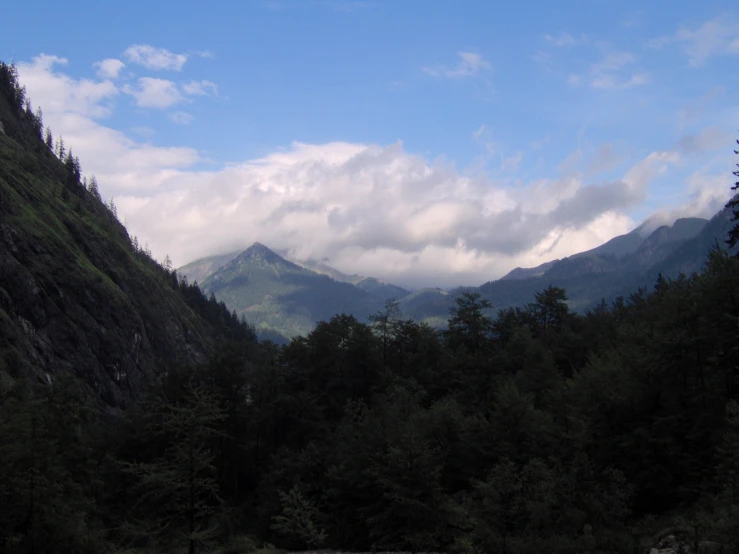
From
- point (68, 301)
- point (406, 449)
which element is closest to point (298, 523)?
point (406, 449)

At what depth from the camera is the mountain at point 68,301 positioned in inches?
3910

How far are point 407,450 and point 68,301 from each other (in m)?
110

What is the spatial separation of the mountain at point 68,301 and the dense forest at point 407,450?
24.0 m

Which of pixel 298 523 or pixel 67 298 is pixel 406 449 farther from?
pixel 67 298

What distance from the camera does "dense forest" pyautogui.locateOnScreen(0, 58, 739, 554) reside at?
27.6m

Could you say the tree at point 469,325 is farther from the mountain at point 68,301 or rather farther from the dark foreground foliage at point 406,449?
the mountain at point 68,301

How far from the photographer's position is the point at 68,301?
117 meters

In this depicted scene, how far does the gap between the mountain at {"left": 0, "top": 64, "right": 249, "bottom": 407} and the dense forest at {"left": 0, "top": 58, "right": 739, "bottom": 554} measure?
24.0 m

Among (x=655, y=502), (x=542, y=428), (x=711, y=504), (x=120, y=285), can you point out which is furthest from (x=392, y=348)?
(x=120, y=285)

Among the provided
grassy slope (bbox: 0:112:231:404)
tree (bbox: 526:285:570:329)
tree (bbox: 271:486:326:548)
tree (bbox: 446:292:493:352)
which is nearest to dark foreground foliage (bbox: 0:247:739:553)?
tree (bbox: 271:486:326:548)

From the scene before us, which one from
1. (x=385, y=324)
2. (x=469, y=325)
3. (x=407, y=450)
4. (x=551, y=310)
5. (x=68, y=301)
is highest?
(x=68, y=301)

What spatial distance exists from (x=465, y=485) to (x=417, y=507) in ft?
55.8

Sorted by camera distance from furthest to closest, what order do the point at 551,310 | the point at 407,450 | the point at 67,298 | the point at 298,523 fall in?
1. the point at 67,298
2. the point at 551,310
3. the point at 298,523
4. the point at 407,450

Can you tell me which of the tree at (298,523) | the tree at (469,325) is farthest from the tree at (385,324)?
the tree at (298,523)
